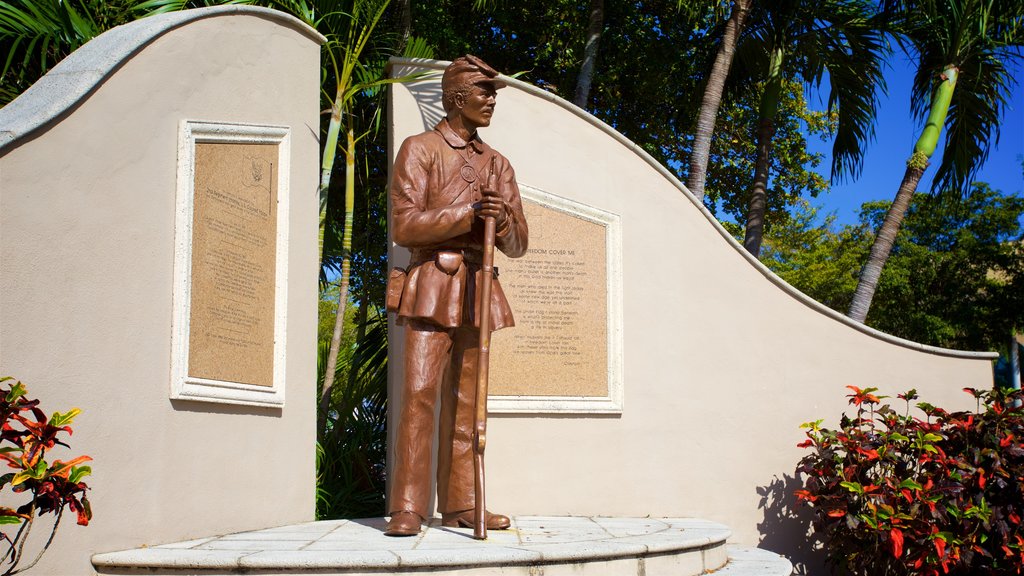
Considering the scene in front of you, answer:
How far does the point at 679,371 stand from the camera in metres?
6.76

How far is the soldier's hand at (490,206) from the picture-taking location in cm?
478

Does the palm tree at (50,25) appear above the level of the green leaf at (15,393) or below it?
above

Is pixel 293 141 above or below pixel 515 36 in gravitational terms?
below

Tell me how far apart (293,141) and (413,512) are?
2.39 metres

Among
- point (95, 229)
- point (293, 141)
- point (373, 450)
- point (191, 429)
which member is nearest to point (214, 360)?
point (191, 429)

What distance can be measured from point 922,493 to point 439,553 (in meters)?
→ 3.56

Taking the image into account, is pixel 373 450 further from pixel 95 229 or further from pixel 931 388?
pixel 931 388

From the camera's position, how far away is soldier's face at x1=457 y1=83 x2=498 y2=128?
16.8 feet

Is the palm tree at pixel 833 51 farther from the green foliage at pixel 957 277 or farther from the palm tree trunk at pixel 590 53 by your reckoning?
the green foliage at pixel 957 277

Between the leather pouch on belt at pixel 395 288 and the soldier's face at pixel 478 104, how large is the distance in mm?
925

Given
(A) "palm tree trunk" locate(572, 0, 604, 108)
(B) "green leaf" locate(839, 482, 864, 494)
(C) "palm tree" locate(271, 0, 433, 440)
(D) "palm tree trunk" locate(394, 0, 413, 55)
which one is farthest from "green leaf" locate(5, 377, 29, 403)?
(A) "palm tree trunk" locate(572, 0, 604, 108)

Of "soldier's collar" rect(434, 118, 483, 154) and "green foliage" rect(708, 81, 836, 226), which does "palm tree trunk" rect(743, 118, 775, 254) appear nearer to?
"green foliage" rect(708, 81, 836, 226)

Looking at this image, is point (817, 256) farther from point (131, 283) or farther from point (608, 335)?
point (131, 283)

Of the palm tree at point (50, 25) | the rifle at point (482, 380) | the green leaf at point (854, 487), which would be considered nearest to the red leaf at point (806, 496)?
the green leaf at point (854, 487)
